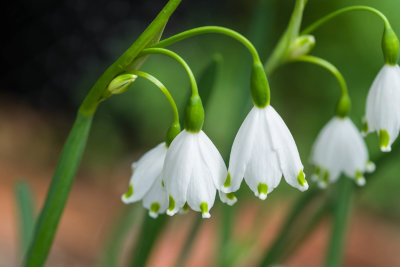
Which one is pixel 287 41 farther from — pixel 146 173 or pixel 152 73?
pixel 152 73

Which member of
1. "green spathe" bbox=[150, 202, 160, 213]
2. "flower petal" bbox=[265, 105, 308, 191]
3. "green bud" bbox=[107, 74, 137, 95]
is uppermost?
"green bud" bbox=[107, 74, 137, 95]

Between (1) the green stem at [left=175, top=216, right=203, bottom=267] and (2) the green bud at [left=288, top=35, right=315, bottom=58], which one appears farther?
(1) the green stem at [left=175, top=216, right=203, bottom=267]

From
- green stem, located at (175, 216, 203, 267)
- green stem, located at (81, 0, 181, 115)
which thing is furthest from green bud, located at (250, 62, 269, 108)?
green stem, located at (175, 216, 203, 267)

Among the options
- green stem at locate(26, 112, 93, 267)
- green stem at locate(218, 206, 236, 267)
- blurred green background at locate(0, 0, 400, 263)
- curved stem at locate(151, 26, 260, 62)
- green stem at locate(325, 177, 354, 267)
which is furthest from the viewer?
blurred green background at locate(0, 0, 400, 263)

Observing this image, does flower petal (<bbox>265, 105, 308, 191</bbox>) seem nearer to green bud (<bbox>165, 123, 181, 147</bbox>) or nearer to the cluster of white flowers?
the cluster of white flowers

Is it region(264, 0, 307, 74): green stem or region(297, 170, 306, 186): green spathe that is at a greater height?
region(264, 0, 307, 74): green stem

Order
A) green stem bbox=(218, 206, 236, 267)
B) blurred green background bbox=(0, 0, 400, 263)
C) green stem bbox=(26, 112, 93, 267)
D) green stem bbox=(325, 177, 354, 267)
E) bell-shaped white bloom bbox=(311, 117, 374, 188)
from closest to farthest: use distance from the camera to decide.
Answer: green stem bbox=(26, 112, 93, 267) → bell-shaped white bloom bbox=(311, 117, 374, 188) → green stem bbox=(325, 177, 354, 267) → green stem bbox=(218, 206, 236, 267) → blurred green background bbox=(0, 0, 400, 263)

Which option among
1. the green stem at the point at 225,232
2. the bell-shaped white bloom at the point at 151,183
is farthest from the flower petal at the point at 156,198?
the green stem at the point at 225,232

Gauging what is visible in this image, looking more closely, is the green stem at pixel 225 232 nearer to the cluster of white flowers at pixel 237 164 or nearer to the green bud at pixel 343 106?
the green bud at pixel 343 106
